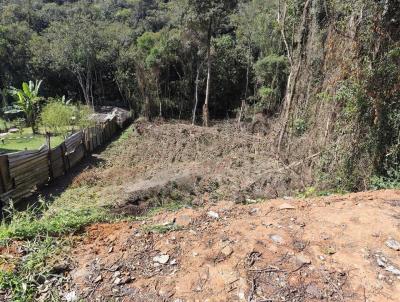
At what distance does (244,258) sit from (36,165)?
20.6ft

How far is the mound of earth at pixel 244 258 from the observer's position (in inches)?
85.5

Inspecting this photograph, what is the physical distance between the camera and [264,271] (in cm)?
233

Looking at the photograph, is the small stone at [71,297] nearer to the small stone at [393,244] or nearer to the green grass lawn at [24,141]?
the small stone at [393,244]

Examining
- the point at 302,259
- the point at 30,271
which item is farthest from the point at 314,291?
the point at 30,271

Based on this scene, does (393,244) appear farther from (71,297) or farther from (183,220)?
(71,297)

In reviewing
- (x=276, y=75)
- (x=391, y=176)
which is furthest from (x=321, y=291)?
(x=276, y=75)

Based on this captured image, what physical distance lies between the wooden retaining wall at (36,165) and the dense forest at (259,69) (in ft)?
20.7

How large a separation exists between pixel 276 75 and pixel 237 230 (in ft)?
45.1

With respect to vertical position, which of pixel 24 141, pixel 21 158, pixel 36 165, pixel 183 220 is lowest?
pixel 24 141

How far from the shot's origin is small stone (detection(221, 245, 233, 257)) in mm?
2500

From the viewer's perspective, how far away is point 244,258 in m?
2.45

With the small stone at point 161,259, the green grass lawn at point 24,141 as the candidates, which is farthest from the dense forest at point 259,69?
the green grass lawn at point 24,141

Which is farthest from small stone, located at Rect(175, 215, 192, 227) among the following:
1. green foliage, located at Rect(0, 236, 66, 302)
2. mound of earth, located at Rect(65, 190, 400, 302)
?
green foliage, located at Rect(0, 236, 66, 302)

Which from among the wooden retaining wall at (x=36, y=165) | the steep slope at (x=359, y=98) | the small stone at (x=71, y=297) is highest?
the steep slope at (x=359, y=98)
